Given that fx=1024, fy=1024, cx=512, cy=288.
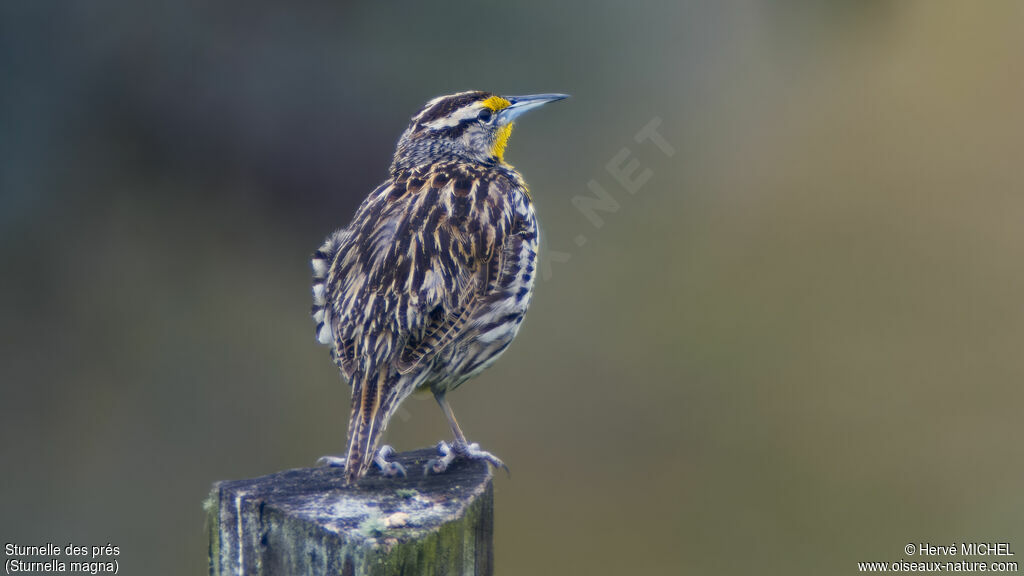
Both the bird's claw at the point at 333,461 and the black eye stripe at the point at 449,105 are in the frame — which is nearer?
the bird's claw at the point at 333,461

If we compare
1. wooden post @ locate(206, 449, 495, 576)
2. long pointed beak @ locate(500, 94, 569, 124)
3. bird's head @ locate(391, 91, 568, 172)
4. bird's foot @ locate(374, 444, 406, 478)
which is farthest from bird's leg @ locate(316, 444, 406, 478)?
long pointed beak @ locate(500, 94, 569, 124)

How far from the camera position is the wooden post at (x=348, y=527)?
2.34m

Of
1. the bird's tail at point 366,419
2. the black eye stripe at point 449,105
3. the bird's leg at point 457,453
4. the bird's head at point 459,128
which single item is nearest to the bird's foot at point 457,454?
the bird's leg at point 457,453

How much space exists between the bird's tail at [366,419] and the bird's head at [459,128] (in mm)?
1190

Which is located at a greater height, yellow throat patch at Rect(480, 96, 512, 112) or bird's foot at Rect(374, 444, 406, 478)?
yellow throat patch at Rect(480, 96, 512, 112)

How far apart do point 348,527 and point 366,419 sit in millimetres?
530

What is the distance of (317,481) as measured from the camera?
2.77 meters

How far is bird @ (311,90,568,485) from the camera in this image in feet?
10.0

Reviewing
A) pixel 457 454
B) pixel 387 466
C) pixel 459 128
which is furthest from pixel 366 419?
pixel 459 128

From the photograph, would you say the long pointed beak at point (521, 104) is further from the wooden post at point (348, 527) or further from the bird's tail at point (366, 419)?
the wooden post at point (348, 527)

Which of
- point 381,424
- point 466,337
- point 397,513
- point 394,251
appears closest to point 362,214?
point 394,251

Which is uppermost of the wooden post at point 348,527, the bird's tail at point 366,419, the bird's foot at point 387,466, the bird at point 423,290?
the bird at point 423,290

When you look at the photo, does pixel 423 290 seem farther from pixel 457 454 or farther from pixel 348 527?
pixel 348 527

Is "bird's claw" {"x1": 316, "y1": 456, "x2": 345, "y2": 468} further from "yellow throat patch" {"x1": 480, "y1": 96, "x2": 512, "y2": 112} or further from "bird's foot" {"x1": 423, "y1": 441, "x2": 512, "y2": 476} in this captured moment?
"yellow throat patch" {"x1": 480, "y1": 96, "x2": 512, "y2": 112}
